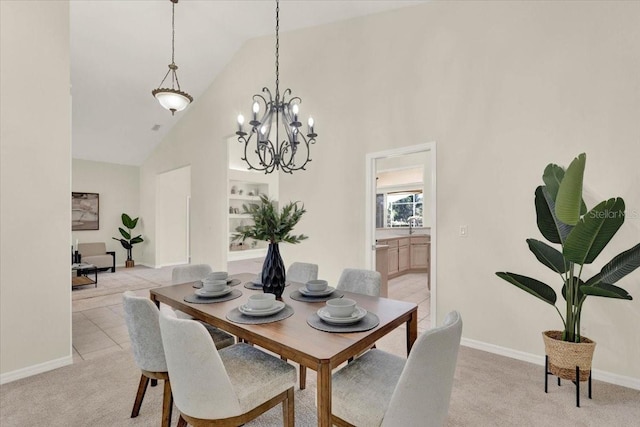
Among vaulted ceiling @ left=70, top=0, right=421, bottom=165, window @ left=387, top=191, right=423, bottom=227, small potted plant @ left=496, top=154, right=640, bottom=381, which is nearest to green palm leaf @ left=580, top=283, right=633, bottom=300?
small potted plant @ left=496, top=154, right=640, bottom=381

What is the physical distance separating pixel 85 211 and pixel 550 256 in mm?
8806

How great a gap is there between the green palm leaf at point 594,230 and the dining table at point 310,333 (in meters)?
1.11

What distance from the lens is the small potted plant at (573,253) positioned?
6.09 ft

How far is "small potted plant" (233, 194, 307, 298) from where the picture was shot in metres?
1.97

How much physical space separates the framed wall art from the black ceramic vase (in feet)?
23.6

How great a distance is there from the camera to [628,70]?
229cm

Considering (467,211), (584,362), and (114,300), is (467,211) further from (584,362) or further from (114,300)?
(114,300)

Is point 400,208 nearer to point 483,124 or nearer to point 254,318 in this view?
point 483,124

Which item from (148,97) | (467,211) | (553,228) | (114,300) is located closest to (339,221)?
(467,211)

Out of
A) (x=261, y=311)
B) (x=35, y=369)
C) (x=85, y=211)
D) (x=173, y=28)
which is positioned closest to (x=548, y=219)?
(x=261, y=311)

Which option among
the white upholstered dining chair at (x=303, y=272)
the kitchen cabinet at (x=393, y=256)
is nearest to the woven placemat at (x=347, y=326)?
the white upholstered dining chair at (x=303, y=272)

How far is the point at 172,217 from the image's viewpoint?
7.86 meters

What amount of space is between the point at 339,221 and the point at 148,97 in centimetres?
453

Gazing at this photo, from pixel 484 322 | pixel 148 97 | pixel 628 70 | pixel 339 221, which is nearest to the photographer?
pixel 628 70
